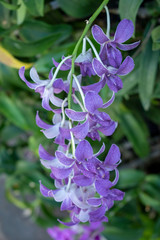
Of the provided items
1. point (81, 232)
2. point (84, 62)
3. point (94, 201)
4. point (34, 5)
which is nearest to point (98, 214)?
point (94, 201)

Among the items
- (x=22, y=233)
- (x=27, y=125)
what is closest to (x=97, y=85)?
(x=27, y=125)

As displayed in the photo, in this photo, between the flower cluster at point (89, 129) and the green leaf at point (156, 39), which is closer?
the flower cluster at point (89, 129)

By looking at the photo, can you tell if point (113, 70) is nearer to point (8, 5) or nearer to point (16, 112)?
point (8, 5)

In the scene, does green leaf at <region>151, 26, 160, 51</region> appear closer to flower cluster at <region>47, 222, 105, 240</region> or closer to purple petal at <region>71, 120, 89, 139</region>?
purple petal at <region>71, 120, 89, 139</region>

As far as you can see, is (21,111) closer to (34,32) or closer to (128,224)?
(34,32)

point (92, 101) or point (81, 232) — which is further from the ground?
point (92, 101)

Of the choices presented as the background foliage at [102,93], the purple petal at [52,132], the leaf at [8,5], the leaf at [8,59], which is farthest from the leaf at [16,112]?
Answer: the purple petal at [52,132]

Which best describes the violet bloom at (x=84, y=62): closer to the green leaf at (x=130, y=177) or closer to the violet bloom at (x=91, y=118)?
the violet bloom at (x=91, y=118)
